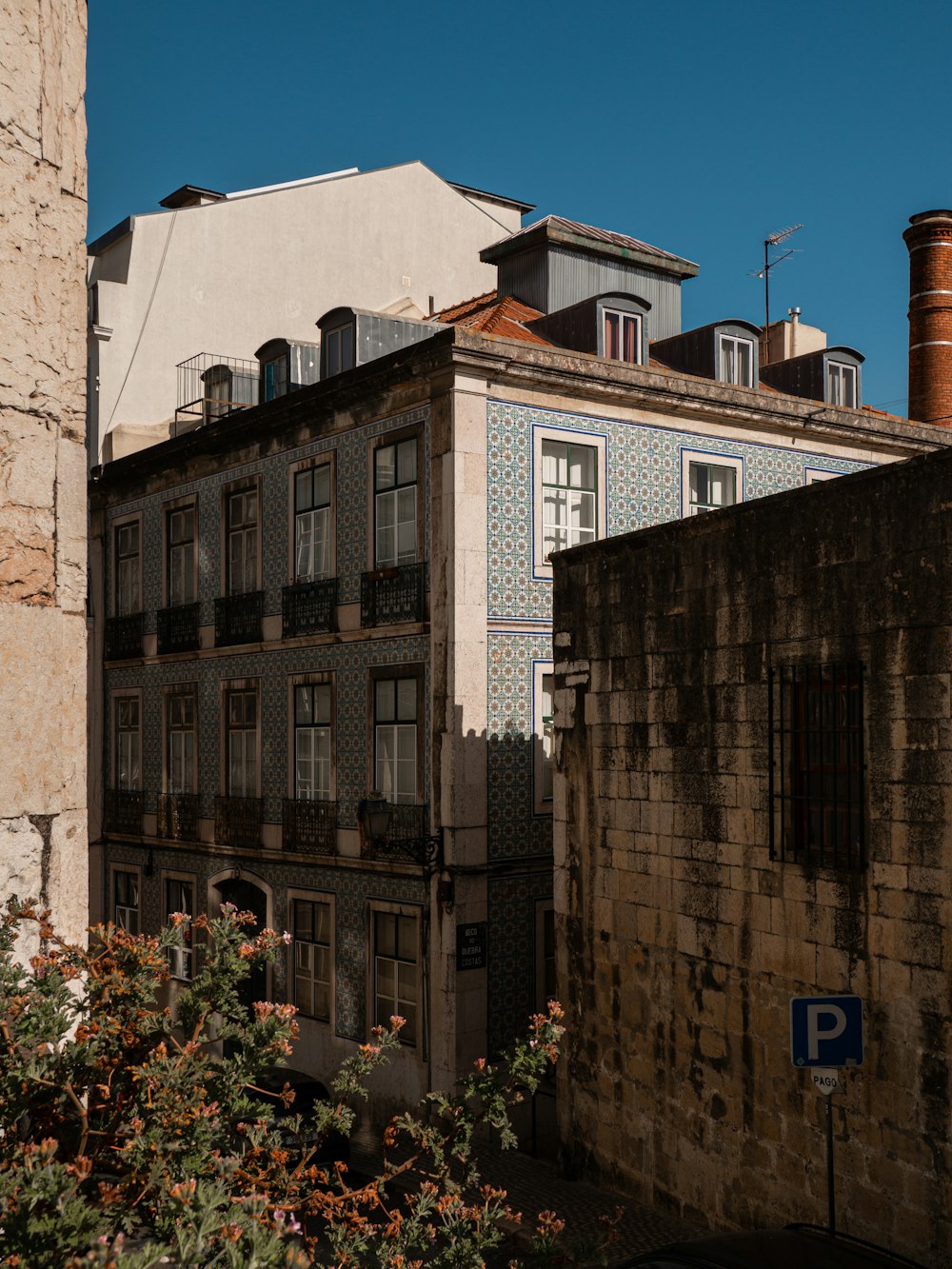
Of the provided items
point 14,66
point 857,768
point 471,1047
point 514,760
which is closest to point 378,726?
point 514,760

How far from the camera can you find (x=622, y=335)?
20.9m

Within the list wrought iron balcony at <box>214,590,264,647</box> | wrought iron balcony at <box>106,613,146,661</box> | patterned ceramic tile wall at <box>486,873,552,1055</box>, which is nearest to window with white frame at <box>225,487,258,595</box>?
wrought iron balcony at <box>214,590,264,647</box>

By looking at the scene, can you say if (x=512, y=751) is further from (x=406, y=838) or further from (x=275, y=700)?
(x=275, y=700)

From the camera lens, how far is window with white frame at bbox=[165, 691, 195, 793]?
74.7 ft

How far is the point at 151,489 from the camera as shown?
24094mm

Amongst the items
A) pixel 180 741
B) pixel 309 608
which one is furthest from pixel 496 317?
pixel 180 741

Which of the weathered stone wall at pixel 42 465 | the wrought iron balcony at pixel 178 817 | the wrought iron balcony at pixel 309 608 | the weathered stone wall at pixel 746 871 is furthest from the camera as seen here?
the wrought iron balcony at pixel 178 817

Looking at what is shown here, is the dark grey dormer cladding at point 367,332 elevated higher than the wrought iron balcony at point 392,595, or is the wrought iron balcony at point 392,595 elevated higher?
the dark grey dormer cladding at point 367,332

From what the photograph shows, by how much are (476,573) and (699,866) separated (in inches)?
245

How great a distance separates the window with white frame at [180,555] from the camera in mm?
22969

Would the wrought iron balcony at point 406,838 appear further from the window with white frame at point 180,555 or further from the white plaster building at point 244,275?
the white plaster building at point 244,275

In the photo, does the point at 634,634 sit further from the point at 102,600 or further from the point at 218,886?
the point at 102,600

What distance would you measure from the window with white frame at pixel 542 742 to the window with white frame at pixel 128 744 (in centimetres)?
922

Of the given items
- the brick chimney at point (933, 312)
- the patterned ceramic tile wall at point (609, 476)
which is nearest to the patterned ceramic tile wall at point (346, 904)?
the patterned ceramic tile wall at point (609, 476)
